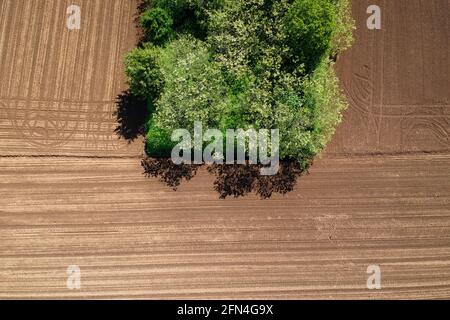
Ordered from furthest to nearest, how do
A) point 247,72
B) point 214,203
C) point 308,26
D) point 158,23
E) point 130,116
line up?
1. point 130,116
2. point 214,203
3. point 158,23
4. point 247,72
5. point 308,26

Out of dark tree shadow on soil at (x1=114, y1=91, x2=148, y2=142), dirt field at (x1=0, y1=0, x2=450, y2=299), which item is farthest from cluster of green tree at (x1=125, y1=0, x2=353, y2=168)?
dirt field at (x1=0, y1=0, x2=450, y2=299)

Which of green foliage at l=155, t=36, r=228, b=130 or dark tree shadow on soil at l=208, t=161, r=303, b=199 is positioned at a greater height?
green foliage at l=155, t=36, r=228, b=130

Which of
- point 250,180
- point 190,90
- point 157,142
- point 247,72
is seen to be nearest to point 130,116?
point 157,142

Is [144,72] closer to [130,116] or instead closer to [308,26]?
[130,116]

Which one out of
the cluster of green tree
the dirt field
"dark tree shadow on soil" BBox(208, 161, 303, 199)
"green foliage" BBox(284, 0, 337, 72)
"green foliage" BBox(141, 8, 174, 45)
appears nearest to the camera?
"green foliage" BBox(284, 0, 337, 72)

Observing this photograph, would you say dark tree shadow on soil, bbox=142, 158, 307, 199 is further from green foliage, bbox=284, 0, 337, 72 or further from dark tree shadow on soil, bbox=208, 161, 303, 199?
green foliage, bbox=284, 0, 337, 72

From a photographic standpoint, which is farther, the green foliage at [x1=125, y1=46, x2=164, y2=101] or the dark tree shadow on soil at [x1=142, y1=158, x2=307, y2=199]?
the dark tree shadow on soil at [x1=142, y1=158, x2=307, y2=199]
